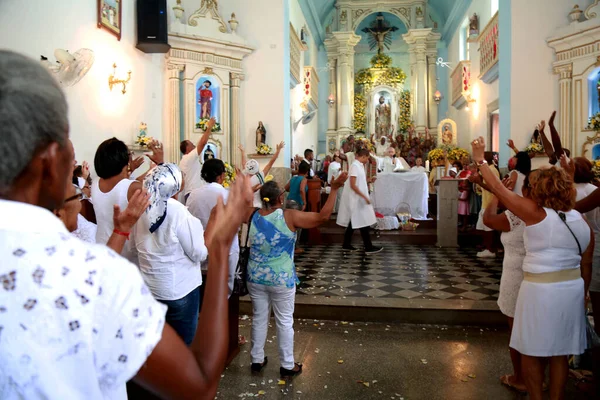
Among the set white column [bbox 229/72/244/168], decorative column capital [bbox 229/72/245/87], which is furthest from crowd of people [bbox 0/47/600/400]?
decorative column capital [bbox 229/72/245/87]

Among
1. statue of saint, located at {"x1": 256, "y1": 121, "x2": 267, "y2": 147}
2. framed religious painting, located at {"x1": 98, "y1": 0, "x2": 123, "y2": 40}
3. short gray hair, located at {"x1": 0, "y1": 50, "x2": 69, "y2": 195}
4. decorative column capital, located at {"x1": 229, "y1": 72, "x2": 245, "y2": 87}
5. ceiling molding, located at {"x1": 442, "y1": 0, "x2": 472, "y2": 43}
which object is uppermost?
ceiling molding, located at {"x1": 442, "y1": 0, "x2": 472, "y2": 43}

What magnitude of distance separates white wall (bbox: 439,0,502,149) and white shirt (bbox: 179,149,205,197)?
9.18 metres

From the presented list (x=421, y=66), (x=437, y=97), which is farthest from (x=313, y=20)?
(x=437, y=97)

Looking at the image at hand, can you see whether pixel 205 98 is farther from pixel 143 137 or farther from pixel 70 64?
pixel 70 64

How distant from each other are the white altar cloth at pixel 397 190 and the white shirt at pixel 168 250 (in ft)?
29.2

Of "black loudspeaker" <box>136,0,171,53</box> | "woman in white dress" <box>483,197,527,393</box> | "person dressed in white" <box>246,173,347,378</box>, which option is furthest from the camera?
"black loudspeaker" <box>136,0,171,53</box>

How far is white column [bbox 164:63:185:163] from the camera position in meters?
10.9

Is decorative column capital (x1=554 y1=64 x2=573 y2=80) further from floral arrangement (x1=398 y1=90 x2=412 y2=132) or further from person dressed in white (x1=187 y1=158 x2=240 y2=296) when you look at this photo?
floral arrangement (x1=398 y1=90 x2=412 y2=132)

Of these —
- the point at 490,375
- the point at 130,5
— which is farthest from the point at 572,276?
the point at 130,5

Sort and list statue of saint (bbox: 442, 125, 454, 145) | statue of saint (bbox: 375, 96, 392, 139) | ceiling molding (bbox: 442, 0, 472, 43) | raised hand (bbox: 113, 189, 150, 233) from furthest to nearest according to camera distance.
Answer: statue of saint (bbox: 375, 96, 392, 139)
statue of saint (bbox: 442, 125, 454, 145)
ceiling molding (bbox: 442, 0, 472, 43)
raised hand (bbox: 113, 189, 150, 233)

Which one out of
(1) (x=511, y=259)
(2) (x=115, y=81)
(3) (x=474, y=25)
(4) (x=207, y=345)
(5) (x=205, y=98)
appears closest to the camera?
(4) (x=207, y=345)

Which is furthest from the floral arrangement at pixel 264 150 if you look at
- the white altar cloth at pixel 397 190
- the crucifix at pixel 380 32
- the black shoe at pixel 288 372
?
the crucifix at pixel 380 32

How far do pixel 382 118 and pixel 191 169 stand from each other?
17928 mm

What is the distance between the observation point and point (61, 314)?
753 millimetres
